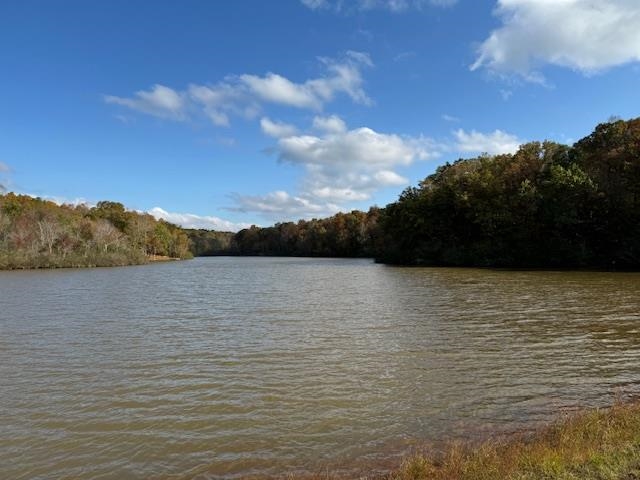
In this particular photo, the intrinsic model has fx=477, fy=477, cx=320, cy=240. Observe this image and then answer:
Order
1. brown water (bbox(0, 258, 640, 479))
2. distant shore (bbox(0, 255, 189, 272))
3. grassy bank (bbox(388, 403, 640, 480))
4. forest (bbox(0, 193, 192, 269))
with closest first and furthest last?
grassy bank (bbox(388, 403, 640, 480)) → brown water (bbox(0, 258, 640, 479)) → distant shore (bbox(0, 255, 189, 272)) → forest (bbox(0, 193, 192, 269))

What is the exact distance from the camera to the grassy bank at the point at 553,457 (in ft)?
19.1

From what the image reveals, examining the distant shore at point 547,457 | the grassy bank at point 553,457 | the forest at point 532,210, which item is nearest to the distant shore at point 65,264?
the forest at point 532,210

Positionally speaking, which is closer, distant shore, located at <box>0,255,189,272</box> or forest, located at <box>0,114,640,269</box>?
forest, located at <box>0,114,640,269</box>

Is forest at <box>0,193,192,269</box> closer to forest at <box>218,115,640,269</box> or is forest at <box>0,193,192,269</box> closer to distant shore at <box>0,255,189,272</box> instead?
distant shore at <box>0,255,189,272</box>

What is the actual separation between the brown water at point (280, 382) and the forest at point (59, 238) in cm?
6016

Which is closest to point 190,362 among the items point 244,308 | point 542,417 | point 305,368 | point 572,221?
point 305,368

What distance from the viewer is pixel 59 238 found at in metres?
84.2

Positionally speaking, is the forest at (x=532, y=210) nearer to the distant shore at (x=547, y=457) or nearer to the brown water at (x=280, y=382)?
the brown water at (x=280, y=382)

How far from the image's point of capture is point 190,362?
1385cm

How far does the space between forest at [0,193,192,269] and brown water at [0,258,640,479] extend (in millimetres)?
60163

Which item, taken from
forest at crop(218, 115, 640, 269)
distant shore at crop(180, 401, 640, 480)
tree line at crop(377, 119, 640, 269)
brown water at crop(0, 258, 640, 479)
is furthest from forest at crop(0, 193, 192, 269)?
distant shore at crop(180, 401, 640, 480)

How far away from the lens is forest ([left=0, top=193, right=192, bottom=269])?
76.4 meters

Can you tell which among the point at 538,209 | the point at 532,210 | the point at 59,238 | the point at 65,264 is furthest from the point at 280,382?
the point at 59,238

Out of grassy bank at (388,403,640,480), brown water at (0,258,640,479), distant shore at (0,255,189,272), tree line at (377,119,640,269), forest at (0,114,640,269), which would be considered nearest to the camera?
grassy bank at (388,403,640,480)
